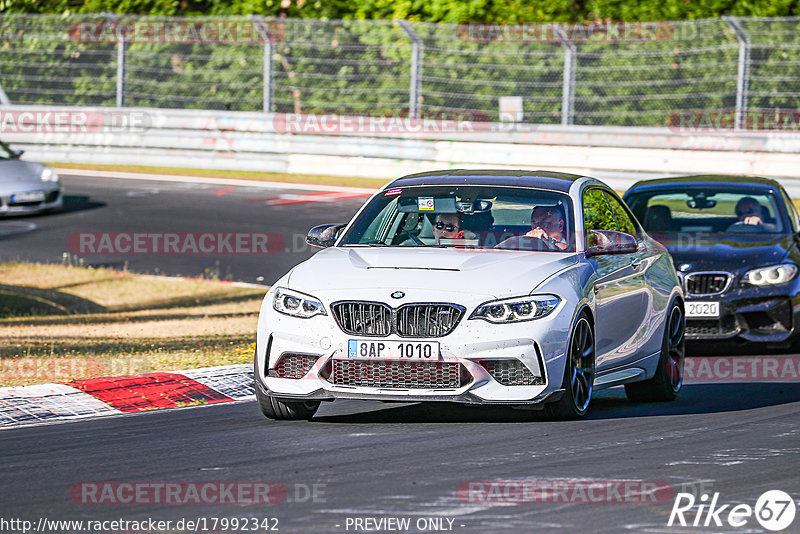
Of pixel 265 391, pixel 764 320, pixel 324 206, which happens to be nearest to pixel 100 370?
pixel 265 391

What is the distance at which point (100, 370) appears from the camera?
10.5 metres

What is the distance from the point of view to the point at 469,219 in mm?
8836

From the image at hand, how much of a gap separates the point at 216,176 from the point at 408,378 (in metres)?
19.8

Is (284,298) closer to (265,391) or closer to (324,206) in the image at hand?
(265,391)

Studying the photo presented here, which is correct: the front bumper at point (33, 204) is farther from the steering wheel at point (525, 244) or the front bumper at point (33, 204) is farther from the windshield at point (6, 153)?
the steering wheel at point (525, 244)

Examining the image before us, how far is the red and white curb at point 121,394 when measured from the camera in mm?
8688

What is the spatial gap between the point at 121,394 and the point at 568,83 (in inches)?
649

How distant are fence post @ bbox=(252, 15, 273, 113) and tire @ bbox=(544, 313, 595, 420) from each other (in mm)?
18849

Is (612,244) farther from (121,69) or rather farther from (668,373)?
(121,69)

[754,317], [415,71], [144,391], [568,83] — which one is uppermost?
[415,71]

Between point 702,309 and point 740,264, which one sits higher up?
point 740,264

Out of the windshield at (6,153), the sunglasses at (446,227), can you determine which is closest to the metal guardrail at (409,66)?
the windshield at (6,153)

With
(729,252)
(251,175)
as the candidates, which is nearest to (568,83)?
(251,175)

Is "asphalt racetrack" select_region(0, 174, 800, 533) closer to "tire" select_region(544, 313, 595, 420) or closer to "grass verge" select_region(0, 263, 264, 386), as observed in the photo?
"tire" select_region(544, 313, 595, 420)
